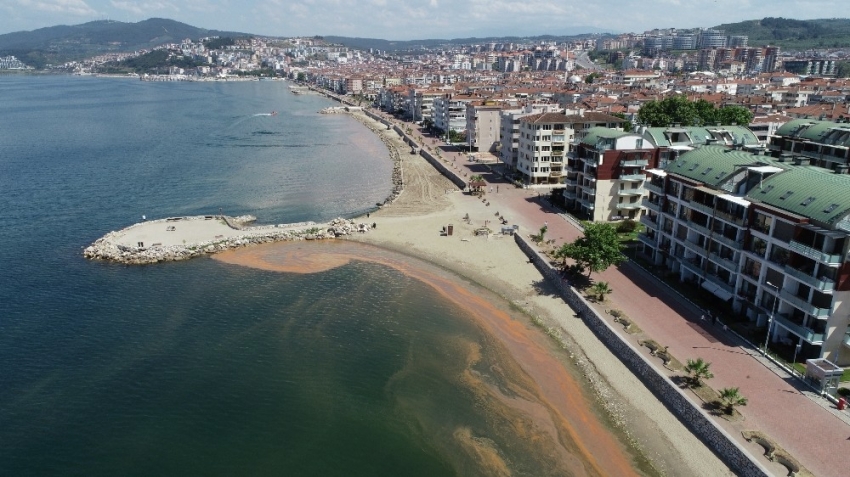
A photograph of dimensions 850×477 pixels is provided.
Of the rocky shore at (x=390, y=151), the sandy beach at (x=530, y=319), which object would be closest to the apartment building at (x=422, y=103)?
the rocky shore at (x=390, y=151)

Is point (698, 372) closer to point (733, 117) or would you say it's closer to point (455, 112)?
point (733, 117)

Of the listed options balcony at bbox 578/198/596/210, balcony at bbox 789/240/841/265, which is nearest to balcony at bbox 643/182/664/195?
balcony at bbox 578/198/596/210

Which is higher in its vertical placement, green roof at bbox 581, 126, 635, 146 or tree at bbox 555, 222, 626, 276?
green roof at bbox 581, 126, 635, 146

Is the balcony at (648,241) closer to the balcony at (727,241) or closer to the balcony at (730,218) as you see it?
the balcony at (727,241)

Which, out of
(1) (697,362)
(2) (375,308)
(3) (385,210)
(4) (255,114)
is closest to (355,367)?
(2) (375,308)

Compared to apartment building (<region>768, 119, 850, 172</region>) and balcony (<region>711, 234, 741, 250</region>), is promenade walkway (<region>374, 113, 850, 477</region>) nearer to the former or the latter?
balcony (<region>711, 234, 741, 250</region>)

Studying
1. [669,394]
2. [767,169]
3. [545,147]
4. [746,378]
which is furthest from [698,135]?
[669,394]
